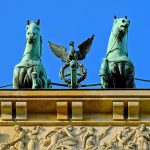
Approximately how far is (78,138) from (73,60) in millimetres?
2133

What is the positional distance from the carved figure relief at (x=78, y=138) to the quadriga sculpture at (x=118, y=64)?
138cm

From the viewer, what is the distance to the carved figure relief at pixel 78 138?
74.9 feet

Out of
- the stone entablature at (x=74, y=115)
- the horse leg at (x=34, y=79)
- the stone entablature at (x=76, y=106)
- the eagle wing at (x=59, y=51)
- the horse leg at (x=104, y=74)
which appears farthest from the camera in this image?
the eagle wing at (x=59, y=51)

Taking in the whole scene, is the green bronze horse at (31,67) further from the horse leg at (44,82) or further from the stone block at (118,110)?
the stone block at (118,110)

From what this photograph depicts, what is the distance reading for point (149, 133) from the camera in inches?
908

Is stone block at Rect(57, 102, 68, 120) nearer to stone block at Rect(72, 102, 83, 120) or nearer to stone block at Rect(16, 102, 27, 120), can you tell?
stone block at Rect(72, 102, 83, 120)

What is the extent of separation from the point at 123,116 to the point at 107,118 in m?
0.27

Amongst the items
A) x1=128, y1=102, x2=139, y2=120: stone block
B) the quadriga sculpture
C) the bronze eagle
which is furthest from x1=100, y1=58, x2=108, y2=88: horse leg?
x1=128, y1=102, x2=139, y2=120: stone block

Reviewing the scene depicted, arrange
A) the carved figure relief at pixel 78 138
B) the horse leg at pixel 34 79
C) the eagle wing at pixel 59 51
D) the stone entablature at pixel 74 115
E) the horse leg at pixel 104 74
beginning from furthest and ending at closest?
the eagle wing at pixel 59 51 < the horse leg at pixel 104 74 < the horse leg at pixel 34 79 < the stone entablature at pixel 74 115 < the carved figure relief at pixel 78 138

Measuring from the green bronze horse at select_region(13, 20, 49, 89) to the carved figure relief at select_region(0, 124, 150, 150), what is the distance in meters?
1.16

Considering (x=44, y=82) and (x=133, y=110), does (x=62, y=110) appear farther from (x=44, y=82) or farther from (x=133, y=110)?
(x=44, y=82)

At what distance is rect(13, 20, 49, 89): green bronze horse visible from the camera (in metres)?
24.4

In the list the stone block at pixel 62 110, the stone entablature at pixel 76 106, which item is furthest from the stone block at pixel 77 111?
the stone block at pixel 62 110

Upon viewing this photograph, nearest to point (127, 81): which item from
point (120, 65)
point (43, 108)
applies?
point (120, 65)
